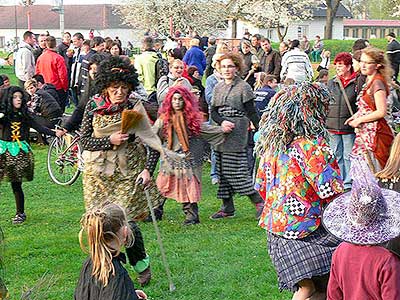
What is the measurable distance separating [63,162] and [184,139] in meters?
3.06

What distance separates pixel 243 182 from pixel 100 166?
8.35ft

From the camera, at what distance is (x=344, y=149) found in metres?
9.63

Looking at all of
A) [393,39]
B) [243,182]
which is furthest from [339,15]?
[243,182]

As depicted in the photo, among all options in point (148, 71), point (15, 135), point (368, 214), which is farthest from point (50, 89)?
point (368, 214)

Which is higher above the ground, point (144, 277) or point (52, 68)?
point (52, 68)

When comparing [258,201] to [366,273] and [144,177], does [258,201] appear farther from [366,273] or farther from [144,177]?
[366,273]

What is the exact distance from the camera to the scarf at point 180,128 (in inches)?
316

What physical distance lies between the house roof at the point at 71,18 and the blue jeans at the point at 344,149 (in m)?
81.1

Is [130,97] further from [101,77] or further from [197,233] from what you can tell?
[197,233]

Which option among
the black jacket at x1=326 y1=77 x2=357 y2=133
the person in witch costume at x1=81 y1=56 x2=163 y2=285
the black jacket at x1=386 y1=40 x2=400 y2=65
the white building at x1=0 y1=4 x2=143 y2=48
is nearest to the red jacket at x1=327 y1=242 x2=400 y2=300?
the person in witch costume at x1=81 y1=56 x2=163 y2=285

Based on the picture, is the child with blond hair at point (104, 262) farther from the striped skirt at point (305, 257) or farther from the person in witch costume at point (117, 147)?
the person in witch costume at point (117, 147)

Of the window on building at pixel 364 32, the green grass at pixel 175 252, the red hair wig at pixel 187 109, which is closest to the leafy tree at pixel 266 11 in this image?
the window on building at pixel 364 32

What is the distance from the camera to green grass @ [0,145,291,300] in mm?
6434

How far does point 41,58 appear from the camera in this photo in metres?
14.0
